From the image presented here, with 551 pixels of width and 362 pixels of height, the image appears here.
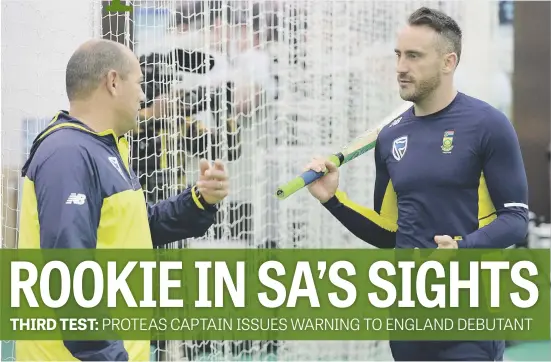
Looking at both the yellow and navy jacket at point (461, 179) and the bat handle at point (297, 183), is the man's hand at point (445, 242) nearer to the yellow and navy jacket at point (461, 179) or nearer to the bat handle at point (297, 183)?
the yellow and navy jacket at point (461, 179)

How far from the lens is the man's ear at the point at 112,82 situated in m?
1.99

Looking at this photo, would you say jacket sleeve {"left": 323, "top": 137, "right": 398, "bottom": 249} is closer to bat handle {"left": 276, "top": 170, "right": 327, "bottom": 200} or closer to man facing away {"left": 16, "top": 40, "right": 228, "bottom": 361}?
bat handle {"left": 276, "top": 170, "right": 327, "bottom": 200}

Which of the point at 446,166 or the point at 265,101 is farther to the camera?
the point at 265,101

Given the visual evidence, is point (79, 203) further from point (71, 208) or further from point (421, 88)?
point (421, 88)

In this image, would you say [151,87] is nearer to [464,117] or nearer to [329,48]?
[329,48]

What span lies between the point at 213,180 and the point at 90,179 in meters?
0.42

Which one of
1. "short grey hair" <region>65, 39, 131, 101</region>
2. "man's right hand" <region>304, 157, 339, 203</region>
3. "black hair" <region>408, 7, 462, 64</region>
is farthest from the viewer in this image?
"man's right hand" <region>304, 157, 339, 203</region>

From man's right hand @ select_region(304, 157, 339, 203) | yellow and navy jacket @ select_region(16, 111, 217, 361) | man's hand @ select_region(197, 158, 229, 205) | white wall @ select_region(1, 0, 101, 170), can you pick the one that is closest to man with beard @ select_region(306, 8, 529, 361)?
man's right hand @ select_region(304, 157, 339, 203)

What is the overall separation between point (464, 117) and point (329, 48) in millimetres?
1782

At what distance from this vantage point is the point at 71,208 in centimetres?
176

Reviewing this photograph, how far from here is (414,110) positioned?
2.33 m

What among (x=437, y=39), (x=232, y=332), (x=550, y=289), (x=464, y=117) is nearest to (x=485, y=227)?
(x=464, y=117)

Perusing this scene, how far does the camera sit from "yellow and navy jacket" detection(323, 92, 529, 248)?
211 cm

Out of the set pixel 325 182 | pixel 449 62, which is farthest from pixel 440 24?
pixel 325 182
